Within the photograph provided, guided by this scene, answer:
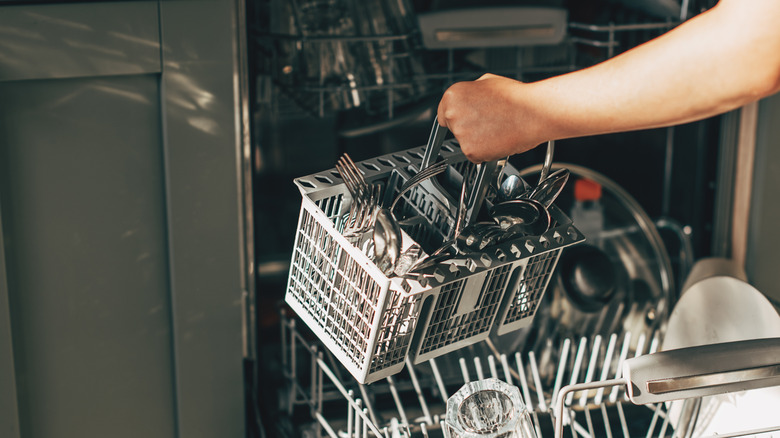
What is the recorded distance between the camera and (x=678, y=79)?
2.06 feet

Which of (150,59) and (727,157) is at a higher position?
(150,59)

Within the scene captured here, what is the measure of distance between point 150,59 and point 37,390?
0.46 meters

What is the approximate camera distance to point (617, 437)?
115 cm

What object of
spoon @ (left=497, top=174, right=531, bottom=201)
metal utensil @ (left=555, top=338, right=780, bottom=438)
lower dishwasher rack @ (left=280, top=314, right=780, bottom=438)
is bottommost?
lower dishwasher rack @ (left=280, top=314, right=780, bottom=438)

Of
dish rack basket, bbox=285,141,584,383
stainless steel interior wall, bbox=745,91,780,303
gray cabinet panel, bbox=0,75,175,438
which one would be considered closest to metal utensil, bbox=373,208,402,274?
dish rack basket, bbox=285,141,584,383

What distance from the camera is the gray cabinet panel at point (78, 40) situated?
94 centimetres

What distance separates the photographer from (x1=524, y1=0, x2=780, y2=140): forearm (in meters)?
0.60

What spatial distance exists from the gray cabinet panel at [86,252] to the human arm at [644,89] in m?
0.48

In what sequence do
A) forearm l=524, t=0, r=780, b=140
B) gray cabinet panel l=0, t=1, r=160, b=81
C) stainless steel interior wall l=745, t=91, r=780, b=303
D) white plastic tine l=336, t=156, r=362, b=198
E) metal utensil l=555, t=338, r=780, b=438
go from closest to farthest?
forearm l=524, t=0, r=780, b=140 → metal utensil l=555, t=338, r=780, b=438 → white plastic tine l=336, t=156, r=362, b=198 → gray cabinet panel l=0, t=1, r=160, b=81 → stainless steel interior wall l=745, t=91, r=780, b=303

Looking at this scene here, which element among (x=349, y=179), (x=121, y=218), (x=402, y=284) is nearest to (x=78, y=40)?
(x=121, y=218)

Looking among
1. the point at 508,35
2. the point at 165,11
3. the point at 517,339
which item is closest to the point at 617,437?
the point at 517,339

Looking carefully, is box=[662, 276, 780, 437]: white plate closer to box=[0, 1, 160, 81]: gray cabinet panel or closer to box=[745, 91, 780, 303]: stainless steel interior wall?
box=[745, 91, 780, 303]: stainless steel interior wall

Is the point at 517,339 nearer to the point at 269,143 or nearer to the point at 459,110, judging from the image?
the point at 269,143

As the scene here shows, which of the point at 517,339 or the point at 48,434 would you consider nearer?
the point at 48,434
